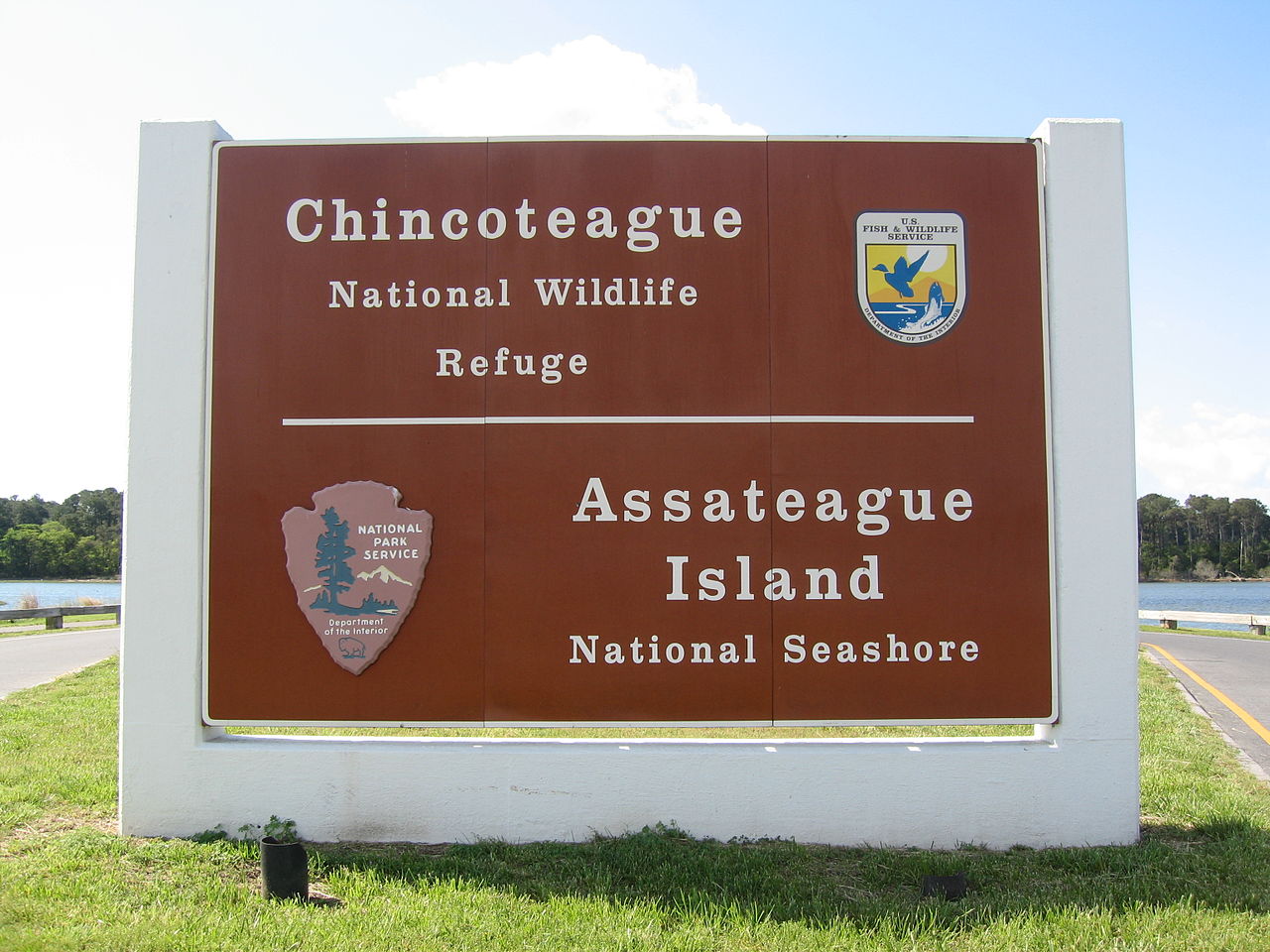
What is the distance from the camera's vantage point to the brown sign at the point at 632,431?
582 cm

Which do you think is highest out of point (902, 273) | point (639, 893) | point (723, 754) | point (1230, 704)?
point (902, 273)

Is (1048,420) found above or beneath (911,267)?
beneath

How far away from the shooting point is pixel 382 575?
5.85 meters

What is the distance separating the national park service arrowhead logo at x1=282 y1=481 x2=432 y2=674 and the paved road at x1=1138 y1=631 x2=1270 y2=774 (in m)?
6.50

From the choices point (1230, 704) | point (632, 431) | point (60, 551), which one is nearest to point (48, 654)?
point (632, 431)

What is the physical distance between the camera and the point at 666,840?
5.52m

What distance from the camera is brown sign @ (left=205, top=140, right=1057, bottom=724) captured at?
582cm

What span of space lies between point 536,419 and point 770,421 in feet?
4.54

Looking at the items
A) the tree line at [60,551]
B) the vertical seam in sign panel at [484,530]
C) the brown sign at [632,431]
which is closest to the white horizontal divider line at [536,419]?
the brown sign at [632,431]

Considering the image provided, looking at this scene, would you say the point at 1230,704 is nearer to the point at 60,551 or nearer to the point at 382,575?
the point at 382,575

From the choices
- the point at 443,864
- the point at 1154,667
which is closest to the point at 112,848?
the point at 443,864

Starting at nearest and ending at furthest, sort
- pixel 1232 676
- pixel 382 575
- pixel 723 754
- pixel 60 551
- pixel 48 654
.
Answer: pixel 723 754 < pixel 382 575 < pixel 1232 676 < pixel 48 654 < pixel 60 551

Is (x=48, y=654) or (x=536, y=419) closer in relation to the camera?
(x=536, y=419)

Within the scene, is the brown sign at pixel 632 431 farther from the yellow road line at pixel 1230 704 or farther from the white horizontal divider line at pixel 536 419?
the yellow road line at pixel 1230 704
